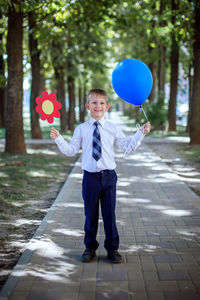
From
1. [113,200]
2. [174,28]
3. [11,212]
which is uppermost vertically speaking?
[174,28]

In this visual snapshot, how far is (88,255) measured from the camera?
404 centimetres

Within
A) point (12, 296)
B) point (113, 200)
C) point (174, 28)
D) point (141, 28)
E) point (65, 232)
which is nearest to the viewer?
point (12, 296)

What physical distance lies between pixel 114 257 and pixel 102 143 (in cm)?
125

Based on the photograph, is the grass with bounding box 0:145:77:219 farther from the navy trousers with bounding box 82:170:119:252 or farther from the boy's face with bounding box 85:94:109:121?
the boy's face with bounding box 85:94:109:121

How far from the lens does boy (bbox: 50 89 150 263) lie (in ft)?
13.0

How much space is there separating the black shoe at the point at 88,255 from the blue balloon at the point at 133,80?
182 cm

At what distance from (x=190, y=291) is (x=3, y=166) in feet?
24.9

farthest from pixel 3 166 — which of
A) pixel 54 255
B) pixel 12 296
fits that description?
pixel 12 296

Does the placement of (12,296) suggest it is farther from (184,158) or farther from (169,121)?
(169,121)

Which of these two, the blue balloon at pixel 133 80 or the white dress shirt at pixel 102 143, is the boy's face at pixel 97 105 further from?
the blue balloon at pixel 133 80

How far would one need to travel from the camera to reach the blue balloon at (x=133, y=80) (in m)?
4.25

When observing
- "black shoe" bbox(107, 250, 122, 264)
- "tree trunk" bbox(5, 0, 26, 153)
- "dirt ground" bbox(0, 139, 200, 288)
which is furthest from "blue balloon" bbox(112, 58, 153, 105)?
"tree trunk" bbox(5, 0, 26, 153)

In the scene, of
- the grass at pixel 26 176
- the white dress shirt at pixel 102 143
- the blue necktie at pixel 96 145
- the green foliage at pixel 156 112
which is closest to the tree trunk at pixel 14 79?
the grass at pixel 26 176

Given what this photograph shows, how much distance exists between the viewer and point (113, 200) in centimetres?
404
